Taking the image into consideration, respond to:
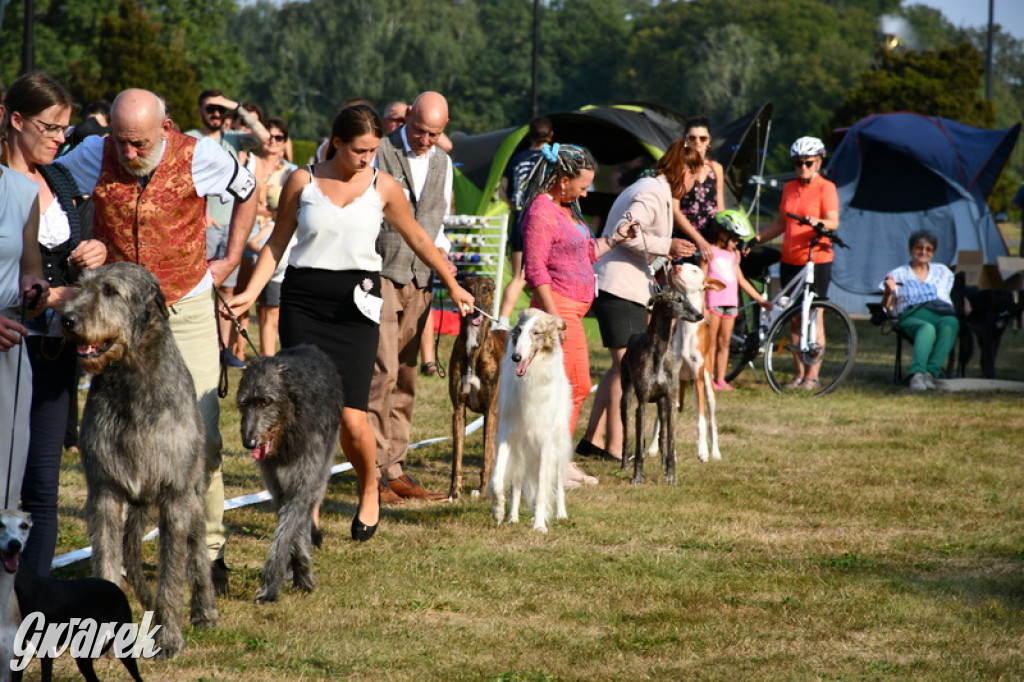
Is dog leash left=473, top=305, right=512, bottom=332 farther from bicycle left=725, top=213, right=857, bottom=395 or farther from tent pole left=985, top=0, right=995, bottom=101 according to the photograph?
tent pole left=985, top=0, right=995, bottom=101

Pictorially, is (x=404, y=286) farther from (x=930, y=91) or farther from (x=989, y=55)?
(x=989, y=55)

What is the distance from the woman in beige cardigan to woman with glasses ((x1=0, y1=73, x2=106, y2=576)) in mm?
4234

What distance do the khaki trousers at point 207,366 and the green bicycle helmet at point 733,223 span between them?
6.72 m

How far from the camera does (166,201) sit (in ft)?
15.8

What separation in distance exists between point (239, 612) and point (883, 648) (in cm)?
264

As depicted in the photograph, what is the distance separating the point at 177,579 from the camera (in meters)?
4.56

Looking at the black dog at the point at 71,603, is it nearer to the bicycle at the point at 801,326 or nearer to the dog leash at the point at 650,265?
the dog leash at the point at 650,265

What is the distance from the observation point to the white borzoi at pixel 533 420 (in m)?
6.62

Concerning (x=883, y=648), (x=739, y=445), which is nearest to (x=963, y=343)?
(x=739, y=445)

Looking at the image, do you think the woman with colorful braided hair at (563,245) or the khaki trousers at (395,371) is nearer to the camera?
the woman with colorful braided hair at (563,245)

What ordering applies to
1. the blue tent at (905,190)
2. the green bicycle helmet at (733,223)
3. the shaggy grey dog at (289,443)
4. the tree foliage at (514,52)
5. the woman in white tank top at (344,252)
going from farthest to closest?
the tree foliage at (514,52) < the blue tent at (905,190) < the green bicycle helmet at (733,223) < the woman in white tank top at (344,252) < the shaggy grey dog at (289,443)

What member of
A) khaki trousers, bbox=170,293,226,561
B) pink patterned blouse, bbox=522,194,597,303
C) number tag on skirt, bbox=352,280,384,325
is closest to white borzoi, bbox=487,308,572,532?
pink patterned blouse, bbox=522,194,597,303

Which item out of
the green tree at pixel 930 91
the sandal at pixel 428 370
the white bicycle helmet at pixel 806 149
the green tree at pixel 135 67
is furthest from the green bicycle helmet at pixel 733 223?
the green tree at pixel 135 67

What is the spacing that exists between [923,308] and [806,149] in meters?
2.11
